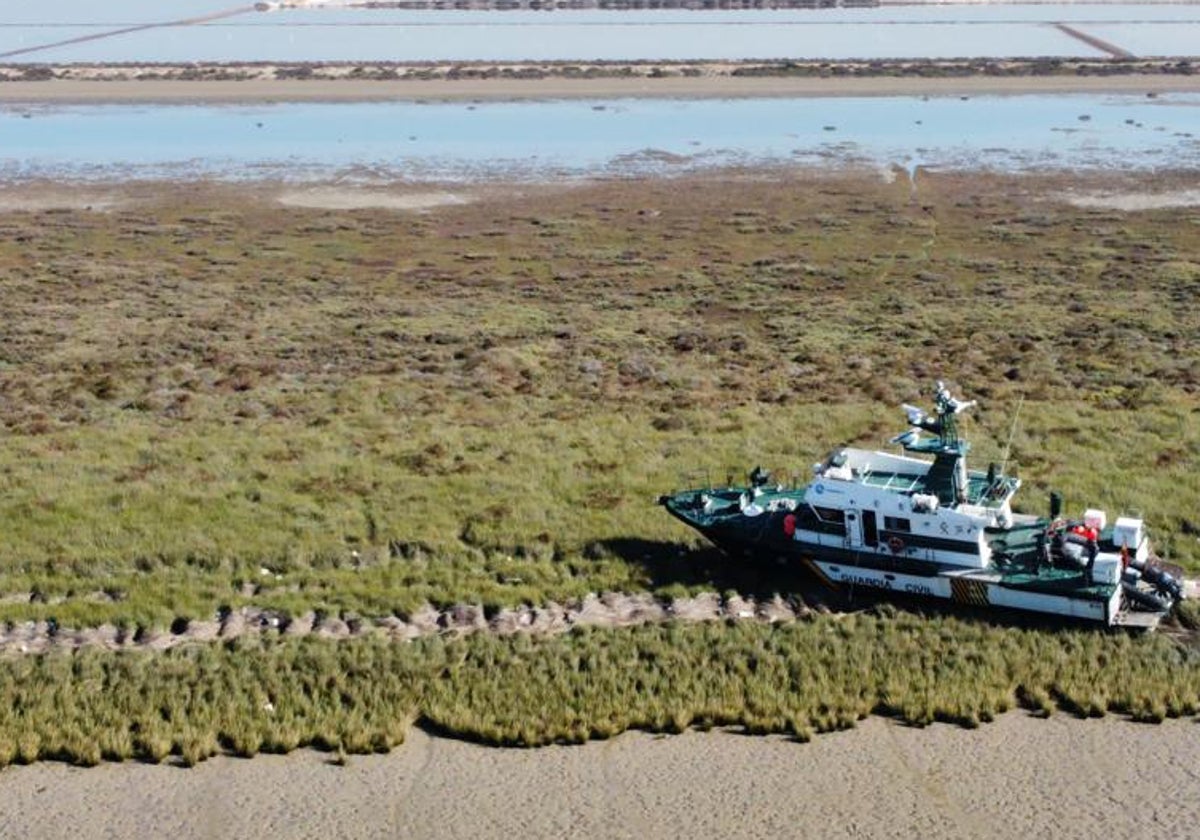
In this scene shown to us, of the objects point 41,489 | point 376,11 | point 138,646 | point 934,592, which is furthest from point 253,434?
point 376,11

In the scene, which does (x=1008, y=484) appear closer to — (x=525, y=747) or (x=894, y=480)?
(x=894, y=480)

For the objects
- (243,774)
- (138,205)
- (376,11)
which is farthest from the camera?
(376,11)

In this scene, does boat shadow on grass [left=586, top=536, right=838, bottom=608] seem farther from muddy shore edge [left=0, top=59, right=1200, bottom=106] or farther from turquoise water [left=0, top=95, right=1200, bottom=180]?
muddy shore edge [left=0, top=59, right=1200, bottom=106]

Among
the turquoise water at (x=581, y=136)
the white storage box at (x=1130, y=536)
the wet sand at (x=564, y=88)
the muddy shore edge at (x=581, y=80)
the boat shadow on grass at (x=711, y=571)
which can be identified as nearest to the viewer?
the white storage box at (x=1130, y=536)

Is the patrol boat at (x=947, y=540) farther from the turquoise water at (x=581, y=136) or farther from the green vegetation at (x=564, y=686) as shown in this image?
the turquoise water at (x=581, y=136)

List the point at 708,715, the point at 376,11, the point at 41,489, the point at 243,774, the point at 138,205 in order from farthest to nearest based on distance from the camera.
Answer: the point at 376,11 → the point at 138,205 → the point at 41,489 → the point at 708,715 → the point at 243,774

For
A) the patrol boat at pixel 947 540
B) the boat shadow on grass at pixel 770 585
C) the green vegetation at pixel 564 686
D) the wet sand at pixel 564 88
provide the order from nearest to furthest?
the green vegetation at pixel 564 686, the patrol boat at pixel 947 540, the boat shadow on grass at pixel 770 585, the wet sand at pixel 564 88

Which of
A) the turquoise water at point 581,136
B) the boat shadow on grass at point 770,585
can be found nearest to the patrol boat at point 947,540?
the boat shadow on grass at point 770,585
